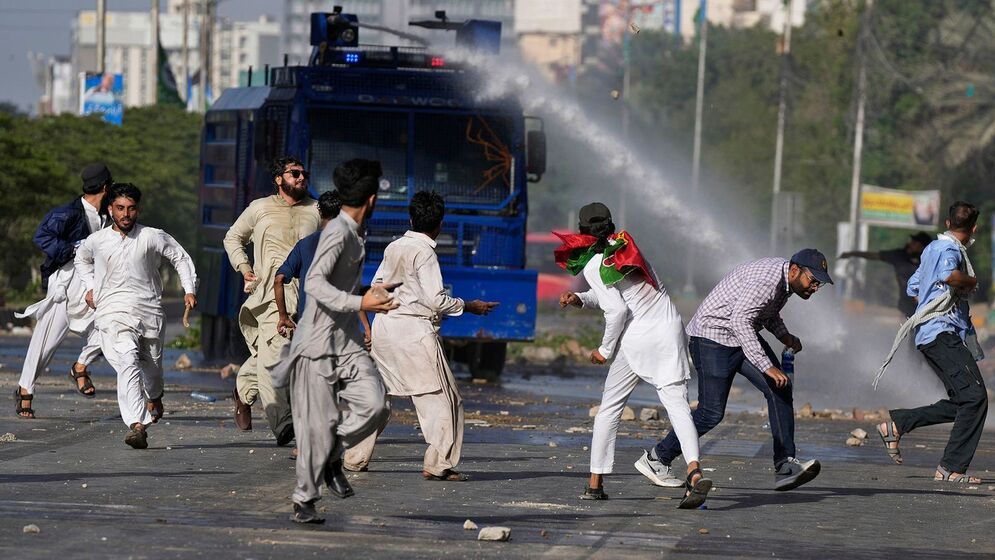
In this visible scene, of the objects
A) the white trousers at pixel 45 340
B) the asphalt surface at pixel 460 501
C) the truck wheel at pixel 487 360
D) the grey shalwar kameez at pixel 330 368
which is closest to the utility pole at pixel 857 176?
the truck wheel at pixel 487 360

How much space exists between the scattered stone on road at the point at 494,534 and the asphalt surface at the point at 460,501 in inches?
3.1

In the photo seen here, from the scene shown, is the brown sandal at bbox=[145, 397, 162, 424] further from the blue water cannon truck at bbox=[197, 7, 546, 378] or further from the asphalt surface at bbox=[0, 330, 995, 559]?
the blue water cannon truck at bbox=[197, 7, 546, 378]

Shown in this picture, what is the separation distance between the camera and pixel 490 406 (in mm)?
16391

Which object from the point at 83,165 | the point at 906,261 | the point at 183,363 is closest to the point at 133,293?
the point at 183,363

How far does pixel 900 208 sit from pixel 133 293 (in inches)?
1549

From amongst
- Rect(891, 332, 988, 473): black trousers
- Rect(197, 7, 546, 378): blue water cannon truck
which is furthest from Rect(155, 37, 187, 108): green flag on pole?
Rect(891, 332, 988, 473): black trousers

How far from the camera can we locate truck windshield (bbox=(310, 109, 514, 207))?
60.6 ft

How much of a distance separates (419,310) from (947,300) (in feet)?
10.7

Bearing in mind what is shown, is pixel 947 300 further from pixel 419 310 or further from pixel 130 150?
pixel 130 150

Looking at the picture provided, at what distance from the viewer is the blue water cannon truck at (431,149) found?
18.4 meters

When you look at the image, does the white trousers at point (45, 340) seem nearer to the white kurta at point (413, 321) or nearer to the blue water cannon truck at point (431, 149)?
the white kurta at point (413, 321)

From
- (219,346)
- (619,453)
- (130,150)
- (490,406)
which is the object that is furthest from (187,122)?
(619,453)

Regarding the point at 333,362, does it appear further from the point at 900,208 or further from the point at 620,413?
the point at 900,208

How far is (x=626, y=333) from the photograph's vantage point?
9680 mm
